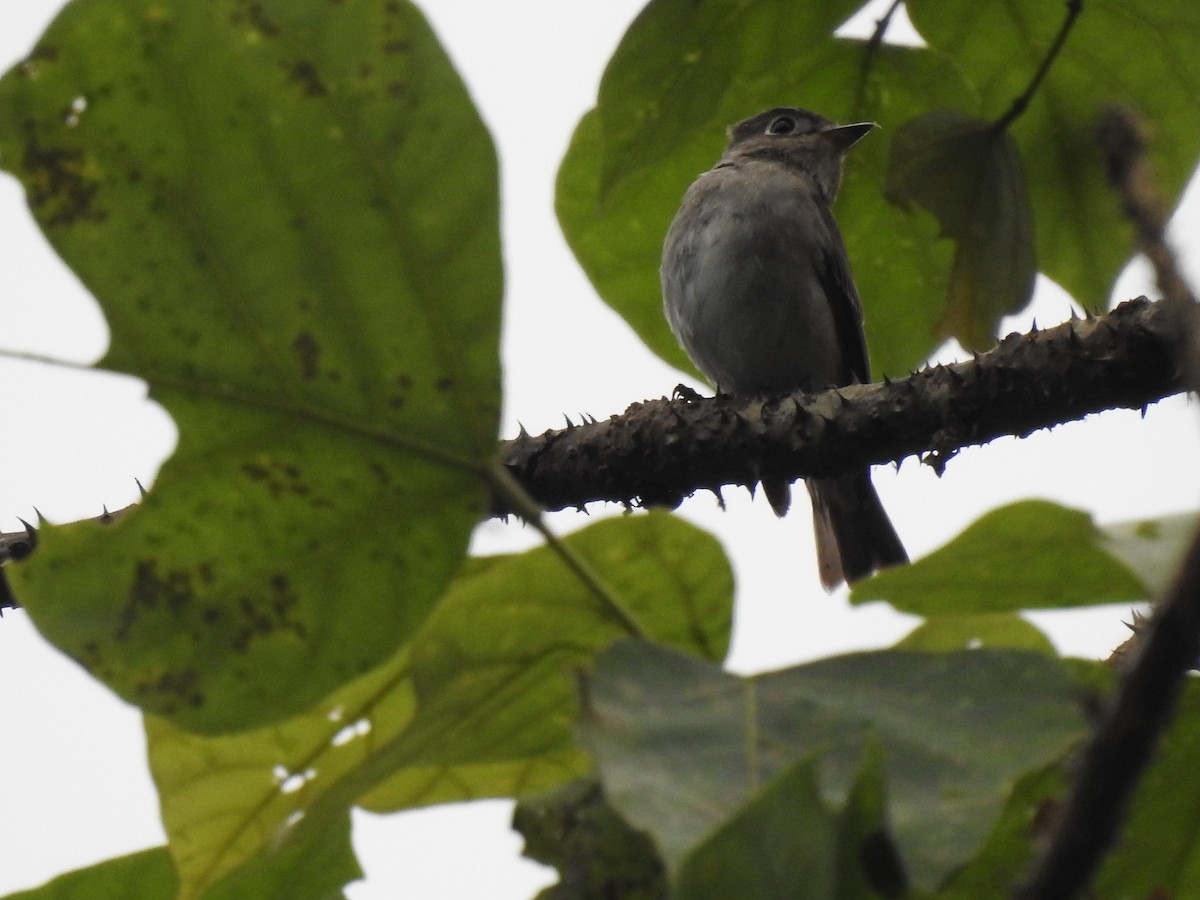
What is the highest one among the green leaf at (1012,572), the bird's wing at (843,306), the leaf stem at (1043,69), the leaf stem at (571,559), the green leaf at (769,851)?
the bird's wing at (843,306)

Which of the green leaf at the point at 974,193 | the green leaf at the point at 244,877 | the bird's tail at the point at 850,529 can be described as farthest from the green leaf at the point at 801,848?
the bird's tail at the point at 850,529

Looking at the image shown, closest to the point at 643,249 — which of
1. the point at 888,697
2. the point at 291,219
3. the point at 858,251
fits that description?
the point at 858,251

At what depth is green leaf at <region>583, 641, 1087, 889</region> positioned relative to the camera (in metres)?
1.03

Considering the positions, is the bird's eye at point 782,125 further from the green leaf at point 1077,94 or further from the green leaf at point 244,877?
the green leaf at point 244,877

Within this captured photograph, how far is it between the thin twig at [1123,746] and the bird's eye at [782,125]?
5.83 metres

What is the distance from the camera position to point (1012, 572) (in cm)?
129

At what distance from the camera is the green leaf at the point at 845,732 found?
1032mm

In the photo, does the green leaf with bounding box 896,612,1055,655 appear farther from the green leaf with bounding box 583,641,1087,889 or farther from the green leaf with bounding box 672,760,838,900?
the green leaf with bounding box 672,760,838,900

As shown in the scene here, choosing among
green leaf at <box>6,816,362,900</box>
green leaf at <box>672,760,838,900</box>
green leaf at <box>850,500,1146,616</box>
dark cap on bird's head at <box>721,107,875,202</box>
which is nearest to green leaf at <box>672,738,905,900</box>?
green leaf at <box>672,760,838,900</box>

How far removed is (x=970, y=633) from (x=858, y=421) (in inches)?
54.7

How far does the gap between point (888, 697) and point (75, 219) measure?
91 cm

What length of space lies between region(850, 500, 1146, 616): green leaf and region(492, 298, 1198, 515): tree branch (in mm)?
1343

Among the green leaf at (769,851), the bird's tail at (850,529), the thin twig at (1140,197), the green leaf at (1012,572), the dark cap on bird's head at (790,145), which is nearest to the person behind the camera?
the thin twig at (1140,197)

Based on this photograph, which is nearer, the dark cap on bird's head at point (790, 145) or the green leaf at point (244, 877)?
the green leaf at point (244, 877)
